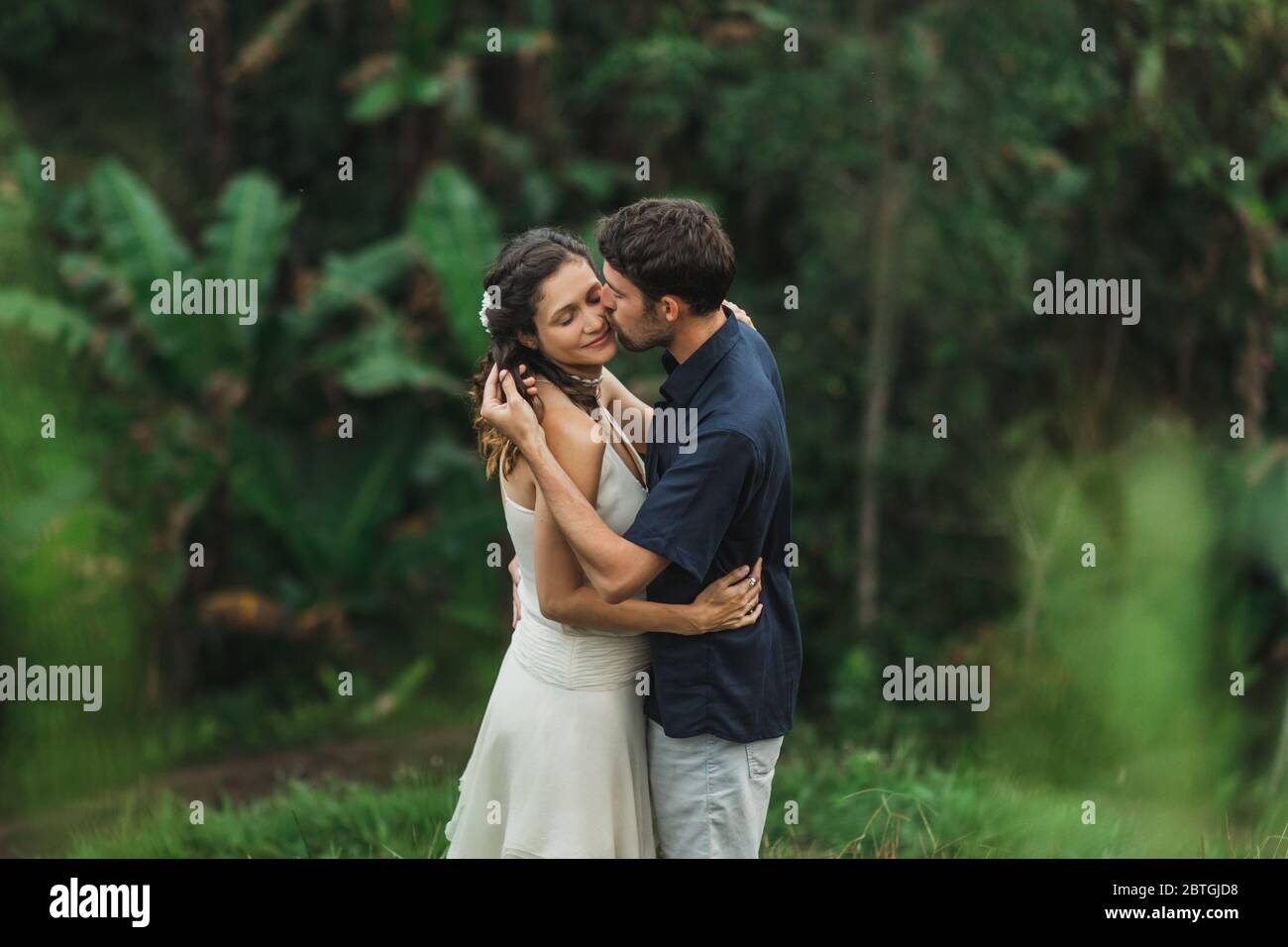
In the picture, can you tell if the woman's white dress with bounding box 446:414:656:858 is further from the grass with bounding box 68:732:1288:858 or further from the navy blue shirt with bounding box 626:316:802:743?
the grass with bounding box 68:732:1288:858

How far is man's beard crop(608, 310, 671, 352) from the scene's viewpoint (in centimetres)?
314

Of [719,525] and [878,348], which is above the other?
[878,348]

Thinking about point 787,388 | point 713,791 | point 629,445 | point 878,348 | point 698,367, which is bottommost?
point 713,791

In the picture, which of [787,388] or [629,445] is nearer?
[629,445]

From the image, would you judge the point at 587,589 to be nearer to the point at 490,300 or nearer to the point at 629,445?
the point at 629,445

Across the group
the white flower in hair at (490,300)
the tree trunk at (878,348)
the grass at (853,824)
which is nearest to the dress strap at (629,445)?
the white flower in hair at (490,300)

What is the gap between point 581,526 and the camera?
2.98 meters

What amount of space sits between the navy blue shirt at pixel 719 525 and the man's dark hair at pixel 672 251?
146 millimetres

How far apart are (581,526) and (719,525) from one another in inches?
12.1

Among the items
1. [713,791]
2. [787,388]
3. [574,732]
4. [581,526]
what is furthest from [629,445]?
[787,388]

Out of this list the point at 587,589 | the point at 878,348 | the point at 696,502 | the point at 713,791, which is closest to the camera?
the point at 696,502

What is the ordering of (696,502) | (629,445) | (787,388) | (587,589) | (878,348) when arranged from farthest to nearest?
1. (787,388)
2. (878,348)
3. (629,445)
4. (587,589)
5. (696,502)

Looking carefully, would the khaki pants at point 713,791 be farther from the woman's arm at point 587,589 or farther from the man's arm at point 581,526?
the man's arm at point 581,526

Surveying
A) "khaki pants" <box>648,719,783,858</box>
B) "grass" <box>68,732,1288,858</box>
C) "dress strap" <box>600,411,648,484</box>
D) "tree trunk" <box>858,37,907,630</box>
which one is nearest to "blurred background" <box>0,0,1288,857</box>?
"tree trunk" <box>858,37,907,630</box>
